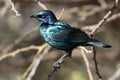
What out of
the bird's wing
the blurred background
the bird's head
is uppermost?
the blurred background

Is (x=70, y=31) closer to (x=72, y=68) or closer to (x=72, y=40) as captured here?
(x=72, y=40)

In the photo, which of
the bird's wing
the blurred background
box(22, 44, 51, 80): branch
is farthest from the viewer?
the blurred background

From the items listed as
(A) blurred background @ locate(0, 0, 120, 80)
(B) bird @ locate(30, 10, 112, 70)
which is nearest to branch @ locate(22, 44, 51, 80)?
(B) bird @ locate(30, 10, 112, 70)

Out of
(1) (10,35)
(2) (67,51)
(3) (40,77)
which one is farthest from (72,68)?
(2) (67,51)

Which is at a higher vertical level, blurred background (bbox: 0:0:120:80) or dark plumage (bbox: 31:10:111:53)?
blurred background (bbox: 0:0:120:80)

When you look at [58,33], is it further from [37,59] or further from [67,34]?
[37,59]

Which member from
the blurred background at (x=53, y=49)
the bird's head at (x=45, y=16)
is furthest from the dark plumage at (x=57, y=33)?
the blurred background at (x=53, y=49)

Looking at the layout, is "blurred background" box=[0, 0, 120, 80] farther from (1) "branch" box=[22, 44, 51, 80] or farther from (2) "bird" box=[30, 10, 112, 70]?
(2) "bird" box=[30, 10, 112, 70]

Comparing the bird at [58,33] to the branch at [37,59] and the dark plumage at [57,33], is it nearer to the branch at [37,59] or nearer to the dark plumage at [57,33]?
the dark plumage at [57,33]

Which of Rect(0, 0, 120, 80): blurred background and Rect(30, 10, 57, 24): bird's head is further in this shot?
Rect(0, 0, 120, 80): blurred background
